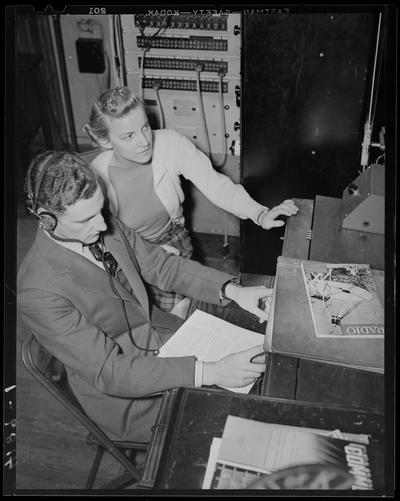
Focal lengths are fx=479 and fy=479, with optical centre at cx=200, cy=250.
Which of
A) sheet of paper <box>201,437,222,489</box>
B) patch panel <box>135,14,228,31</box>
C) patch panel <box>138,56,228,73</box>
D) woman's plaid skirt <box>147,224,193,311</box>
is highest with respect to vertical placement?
patch panel <box>135,14,228,31</box>

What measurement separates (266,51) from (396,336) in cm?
116

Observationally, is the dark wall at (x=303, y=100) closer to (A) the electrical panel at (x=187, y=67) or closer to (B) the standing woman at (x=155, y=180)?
(B) the standing woman at (x=155, y=180)

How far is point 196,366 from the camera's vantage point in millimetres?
1271

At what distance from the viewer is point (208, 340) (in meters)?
1.40

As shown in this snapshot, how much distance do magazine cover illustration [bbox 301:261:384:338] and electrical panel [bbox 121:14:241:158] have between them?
4.52 ft

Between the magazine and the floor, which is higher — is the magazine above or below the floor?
above

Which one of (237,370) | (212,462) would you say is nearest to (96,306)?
(237,370)

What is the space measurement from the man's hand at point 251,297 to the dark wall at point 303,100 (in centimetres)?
75

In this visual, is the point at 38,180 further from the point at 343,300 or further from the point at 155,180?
the point at 343,300

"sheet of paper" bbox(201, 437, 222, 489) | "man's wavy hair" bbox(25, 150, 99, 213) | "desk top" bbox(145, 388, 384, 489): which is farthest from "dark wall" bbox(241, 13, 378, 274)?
"sheet of paper" bbox(201, 437, 222, 489)

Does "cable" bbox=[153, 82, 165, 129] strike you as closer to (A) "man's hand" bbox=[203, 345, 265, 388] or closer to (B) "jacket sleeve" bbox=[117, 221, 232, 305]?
(B) "jacket sleeve" bbox=[117, 221, 232, 305]

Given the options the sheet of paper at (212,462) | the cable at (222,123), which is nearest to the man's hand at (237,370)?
the sheet of paper at (212,462)

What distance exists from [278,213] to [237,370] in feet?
2.38

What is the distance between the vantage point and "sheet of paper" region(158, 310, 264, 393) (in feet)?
4.50
